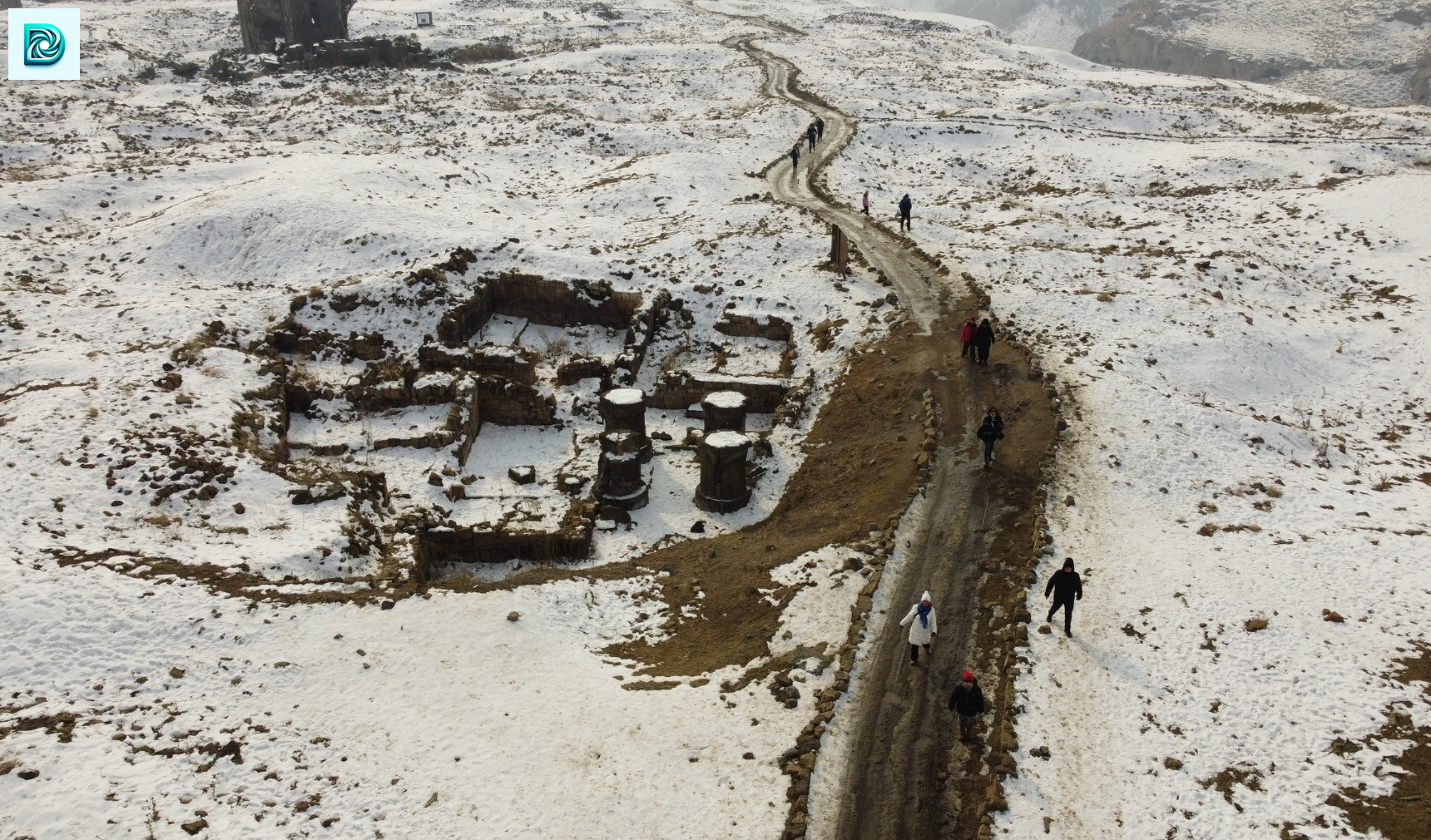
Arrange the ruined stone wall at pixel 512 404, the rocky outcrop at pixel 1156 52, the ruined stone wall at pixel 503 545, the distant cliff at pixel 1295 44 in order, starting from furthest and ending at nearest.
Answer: the rocky outcrop at pixel 1156 52, the distant cliff at pixel 1295 44, the ruined stone wall at pixel 512 404, the ruined stone wall at pixel 503 545

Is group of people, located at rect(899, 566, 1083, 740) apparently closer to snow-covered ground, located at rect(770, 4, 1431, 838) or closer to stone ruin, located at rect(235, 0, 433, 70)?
snow-covered ground, located at rect(770, 4, 1431, 838)

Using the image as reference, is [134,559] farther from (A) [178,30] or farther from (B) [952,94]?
(A) [178,30]

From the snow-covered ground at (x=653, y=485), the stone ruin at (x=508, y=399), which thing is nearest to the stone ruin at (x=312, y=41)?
the snow-covered ground at (x=653, y=485)

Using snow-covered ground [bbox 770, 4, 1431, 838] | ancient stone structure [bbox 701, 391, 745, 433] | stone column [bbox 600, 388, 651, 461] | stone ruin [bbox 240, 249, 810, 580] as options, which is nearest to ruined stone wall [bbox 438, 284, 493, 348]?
stone ruin [bbox 240, 249, 810, 580]

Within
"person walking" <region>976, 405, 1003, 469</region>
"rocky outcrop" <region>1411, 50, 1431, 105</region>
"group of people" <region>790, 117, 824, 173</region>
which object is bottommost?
"person walking" <region>976, 405, 1003, 469</region>

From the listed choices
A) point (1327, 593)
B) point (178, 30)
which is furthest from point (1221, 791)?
point (178, 30)

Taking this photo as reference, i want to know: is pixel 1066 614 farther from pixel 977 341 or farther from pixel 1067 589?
pixel 977 341

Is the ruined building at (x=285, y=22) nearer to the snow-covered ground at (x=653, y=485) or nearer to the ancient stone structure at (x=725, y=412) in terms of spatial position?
the snow-covered ground at (x=653, y=485)
